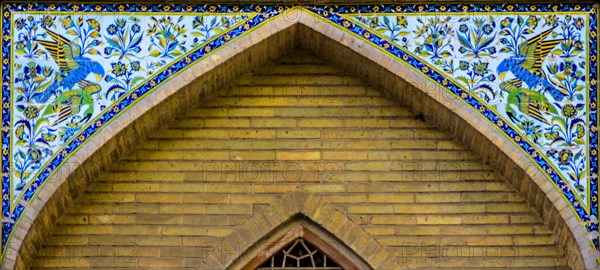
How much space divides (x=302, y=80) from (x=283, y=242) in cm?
124

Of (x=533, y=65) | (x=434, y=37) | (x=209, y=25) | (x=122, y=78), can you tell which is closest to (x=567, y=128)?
(x=533, y=65)

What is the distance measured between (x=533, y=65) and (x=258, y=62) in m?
2.03

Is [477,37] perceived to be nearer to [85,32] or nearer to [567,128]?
[567,128]

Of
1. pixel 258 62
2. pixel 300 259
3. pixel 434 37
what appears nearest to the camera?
pixel 434 37

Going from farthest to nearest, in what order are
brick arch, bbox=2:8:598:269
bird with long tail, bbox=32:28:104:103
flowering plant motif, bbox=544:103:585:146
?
bird with long tail, bbox=32:28:104:103 → flowering plant motif, bbox=544:103:585:146 → brick arch, bbox=2:8:598:269

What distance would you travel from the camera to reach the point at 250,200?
12.1 metres

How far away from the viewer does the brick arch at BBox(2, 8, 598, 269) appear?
11625mm

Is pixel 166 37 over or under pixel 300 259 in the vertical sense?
over

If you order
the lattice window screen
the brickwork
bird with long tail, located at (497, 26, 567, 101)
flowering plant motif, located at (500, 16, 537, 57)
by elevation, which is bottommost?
the lattice window screen

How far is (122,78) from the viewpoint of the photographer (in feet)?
38.9

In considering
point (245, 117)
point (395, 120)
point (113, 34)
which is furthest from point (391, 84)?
point (113, 34)

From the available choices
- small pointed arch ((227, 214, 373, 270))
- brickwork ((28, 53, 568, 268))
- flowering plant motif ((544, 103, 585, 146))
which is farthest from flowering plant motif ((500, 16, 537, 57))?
small pointed arch ((227, 214, 373, 270))

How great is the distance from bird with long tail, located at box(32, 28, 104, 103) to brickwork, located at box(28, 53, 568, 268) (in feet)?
2.24

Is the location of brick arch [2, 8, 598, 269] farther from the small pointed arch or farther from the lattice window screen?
the lattice window screen
